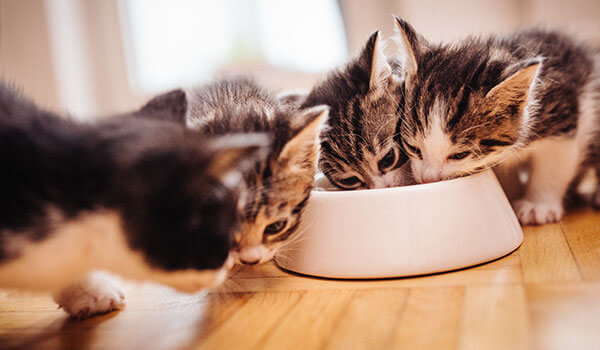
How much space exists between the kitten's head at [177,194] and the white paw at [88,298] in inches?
12.3

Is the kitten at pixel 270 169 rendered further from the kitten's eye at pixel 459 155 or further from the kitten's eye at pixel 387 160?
the kitten's eye at pixel 459 155

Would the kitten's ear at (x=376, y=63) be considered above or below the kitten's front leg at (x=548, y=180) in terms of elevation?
above

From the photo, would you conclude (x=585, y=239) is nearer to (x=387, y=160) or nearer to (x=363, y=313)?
(x=387, y=160)

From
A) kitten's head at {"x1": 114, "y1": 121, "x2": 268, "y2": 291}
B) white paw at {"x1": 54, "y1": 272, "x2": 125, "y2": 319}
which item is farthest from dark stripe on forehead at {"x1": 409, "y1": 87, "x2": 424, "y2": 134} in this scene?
white paw at {"x1": 54, "y1": 272, "x2": 125, "y2": 319}

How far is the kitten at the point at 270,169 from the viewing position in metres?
1.15

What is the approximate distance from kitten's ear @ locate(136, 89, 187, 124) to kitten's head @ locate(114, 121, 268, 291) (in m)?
0.18

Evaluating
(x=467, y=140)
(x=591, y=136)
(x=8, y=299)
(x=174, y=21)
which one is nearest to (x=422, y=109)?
(x=467, y=140)

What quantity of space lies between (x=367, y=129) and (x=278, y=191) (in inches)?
14.9

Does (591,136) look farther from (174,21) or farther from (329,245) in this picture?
(174,21)

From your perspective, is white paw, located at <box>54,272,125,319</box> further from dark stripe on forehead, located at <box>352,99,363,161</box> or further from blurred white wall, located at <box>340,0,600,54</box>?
blurred white wall, located at <box>340,0,600,54</box>

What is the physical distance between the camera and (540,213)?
5.19ft

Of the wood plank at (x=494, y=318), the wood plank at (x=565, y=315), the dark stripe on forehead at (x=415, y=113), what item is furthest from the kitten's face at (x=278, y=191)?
the wood plank at (x=565, y=315)


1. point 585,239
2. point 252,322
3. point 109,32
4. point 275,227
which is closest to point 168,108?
point 275,227

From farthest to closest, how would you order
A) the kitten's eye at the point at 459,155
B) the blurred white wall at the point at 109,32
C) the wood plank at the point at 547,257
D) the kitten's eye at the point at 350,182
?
the blurred white wall at the point at 109,32 → the kitten's eye at the point at 350,182 → the kitten's eye at the point at 459,155 → the wood plank at the point at 547,257
